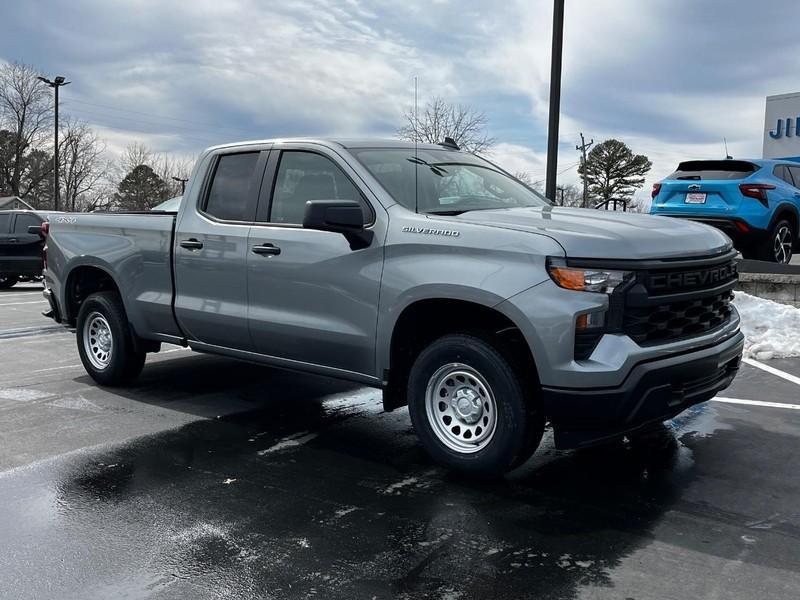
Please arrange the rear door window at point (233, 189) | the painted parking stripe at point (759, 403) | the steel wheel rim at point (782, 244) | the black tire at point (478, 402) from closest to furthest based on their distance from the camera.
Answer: the black tire at point (478, 402)
the rear door window at point (233, 189)
the painted parking stripe at point (759, 403)
the steel wheel rim at point (782, 244)

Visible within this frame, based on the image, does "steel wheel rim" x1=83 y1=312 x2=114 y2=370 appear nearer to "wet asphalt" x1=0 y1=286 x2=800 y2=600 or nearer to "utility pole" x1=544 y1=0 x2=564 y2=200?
"wet asphalt" x1=0 y1=286 x2=800 y2=600

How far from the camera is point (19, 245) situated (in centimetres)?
1833

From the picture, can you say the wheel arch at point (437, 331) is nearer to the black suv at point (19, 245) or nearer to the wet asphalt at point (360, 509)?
the wet asphalt at point (360, 509)

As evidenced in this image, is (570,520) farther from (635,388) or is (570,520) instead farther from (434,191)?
(434,191)

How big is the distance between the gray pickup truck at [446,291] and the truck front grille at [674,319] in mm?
11

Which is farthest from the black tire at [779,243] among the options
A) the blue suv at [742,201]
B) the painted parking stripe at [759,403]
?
the painted parking stripe at [759,403]

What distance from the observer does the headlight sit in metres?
3.95

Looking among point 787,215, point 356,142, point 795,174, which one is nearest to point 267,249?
point 356,142

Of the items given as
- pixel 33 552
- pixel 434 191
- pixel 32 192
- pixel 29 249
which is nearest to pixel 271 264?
pixel 434 191

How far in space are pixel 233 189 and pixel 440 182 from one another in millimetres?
1632

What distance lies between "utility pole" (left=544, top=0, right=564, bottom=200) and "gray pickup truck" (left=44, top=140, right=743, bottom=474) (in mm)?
5448

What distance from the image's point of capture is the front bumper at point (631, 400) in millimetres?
3928

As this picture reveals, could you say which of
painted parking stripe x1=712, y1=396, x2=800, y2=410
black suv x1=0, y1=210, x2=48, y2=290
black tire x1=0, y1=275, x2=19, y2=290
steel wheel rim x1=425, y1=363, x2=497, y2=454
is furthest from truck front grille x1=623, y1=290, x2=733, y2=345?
black tire x1=0, y1=275, x2=19, y2=290

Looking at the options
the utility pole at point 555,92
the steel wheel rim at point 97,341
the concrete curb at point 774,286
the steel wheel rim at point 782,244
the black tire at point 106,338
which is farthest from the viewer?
the utility pole at point 555,92
